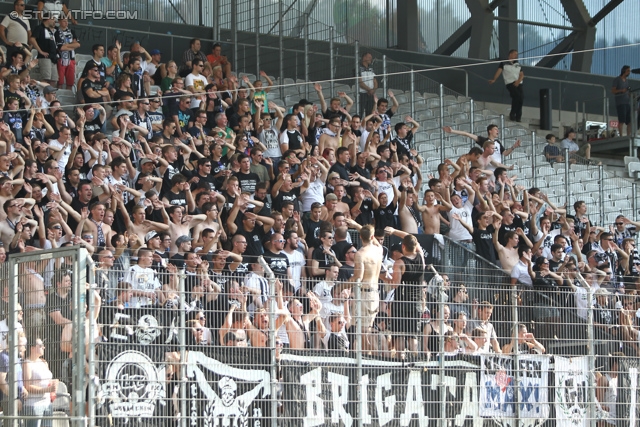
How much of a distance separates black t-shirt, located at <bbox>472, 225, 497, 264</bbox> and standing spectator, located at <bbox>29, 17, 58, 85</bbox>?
771 cm

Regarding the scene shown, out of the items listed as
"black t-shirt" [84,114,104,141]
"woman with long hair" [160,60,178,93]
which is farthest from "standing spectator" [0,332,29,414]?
"woman with long hair" [160,60,178,93]

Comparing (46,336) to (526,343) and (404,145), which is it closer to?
(526,343)

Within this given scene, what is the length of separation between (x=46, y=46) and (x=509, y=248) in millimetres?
8535

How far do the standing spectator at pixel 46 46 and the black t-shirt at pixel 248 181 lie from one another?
14.9 ft

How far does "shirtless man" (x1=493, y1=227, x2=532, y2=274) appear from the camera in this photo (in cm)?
1828

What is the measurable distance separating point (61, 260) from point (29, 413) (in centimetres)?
141

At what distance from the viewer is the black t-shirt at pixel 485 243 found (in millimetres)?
18531

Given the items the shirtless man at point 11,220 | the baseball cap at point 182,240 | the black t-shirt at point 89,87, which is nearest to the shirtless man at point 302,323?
the baseball cap at point 182,240

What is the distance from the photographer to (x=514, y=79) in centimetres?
2592

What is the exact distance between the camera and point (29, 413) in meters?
10.4

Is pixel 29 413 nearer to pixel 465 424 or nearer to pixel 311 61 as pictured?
pixel 465 424

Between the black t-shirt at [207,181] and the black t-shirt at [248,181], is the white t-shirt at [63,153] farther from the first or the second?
the black t-shirt at [248,181]

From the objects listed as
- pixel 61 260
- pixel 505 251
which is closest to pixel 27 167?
pixel 61 260

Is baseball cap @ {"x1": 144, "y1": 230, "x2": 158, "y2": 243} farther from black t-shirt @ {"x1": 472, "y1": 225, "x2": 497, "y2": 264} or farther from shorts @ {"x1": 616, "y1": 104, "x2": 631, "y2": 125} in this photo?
shorts @ {"x1": 616, "y1": 104, "x2": 631, "y2": 125}
